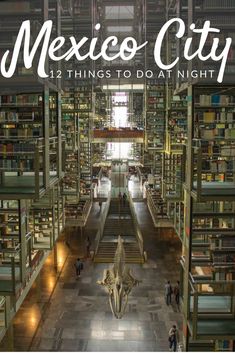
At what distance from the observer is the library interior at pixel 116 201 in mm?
4668

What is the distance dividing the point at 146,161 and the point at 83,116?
17.2ft

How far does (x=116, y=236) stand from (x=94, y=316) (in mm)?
5682

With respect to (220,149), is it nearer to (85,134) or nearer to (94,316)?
(94,316)

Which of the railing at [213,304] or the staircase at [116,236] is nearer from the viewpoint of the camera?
the railing at [213,304]

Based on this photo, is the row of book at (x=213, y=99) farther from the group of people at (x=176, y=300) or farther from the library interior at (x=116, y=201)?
the group of people at (x=176, y=300)

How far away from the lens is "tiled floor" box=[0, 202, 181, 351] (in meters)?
8.07

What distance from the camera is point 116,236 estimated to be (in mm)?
14820

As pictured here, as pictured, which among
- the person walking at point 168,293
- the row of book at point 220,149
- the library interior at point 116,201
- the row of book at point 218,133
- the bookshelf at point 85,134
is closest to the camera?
the library interior at point 116,201

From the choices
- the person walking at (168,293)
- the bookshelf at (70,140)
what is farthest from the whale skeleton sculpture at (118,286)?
the bookshelf at (70,140)

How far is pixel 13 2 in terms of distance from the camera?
5898mm

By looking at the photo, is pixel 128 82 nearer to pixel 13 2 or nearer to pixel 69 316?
pixel 69 316

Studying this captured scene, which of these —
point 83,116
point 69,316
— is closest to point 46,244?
point 69,316

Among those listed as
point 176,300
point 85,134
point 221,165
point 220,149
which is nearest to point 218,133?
point 220,149

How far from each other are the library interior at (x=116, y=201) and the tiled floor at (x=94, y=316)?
4 cm
